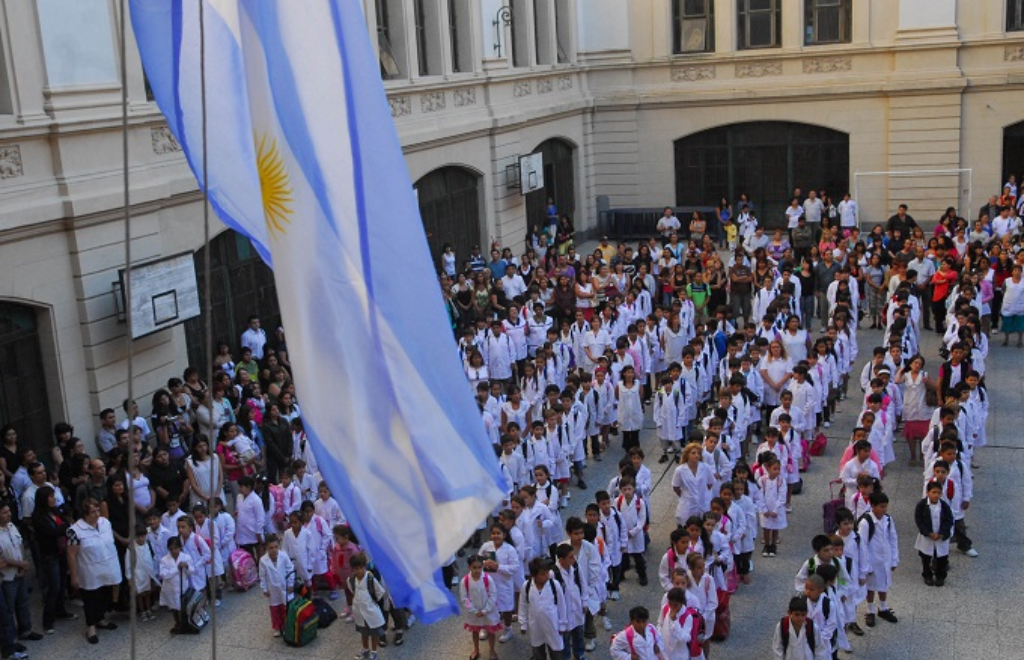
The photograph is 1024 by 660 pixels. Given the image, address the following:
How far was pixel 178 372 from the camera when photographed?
57.4ft

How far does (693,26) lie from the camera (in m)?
32.2

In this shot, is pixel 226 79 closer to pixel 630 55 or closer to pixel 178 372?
pixel 178 372

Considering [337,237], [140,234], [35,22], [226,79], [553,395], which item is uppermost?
[35,22]

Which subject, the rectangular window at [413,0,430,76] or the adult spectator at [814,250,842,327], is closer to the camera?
the adult spectator at [814,250,842,327]

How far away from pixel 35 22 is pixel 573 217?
779 inches

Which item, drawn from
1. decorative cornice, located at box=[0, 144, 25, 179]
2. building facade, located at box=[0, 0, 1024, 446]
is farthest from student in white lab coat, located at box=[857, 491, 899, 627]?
decorative cornice, located at box=[0, 144, 25, 179]

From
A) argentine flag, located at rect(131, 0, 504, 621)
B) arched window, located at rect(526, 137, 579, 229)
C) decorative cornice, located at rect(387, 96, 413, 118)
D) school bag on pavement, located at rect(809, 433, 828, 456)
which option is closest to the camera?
argentine flag, located at rect(131, 0, 504, 621)

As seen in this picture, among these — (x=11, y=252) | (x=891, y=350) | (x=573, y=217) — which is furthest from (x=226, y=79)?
(x=573, y=217)

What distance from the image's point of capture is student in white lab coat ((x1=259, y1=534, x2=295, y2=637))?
11.8 metres

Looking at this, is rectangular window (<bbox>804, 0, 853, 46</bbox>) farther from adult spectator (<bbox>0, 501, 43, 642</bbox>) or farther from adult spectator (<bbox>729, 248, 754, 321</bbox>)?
adult spectator (<bbox>0, 501, 43, 642</bbox>)

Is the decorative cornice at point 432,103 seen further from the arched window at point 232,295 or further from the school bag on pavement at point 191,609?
the school bag on pavement at point 191,609

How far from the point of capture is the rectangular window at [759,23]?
3128 centimetres

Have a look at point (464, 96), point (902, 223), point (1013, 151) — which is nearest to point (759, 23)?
point (1013, 151)

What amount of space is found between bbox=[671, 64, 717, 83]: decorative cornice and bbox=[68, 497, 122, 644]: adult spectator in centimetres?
2380
